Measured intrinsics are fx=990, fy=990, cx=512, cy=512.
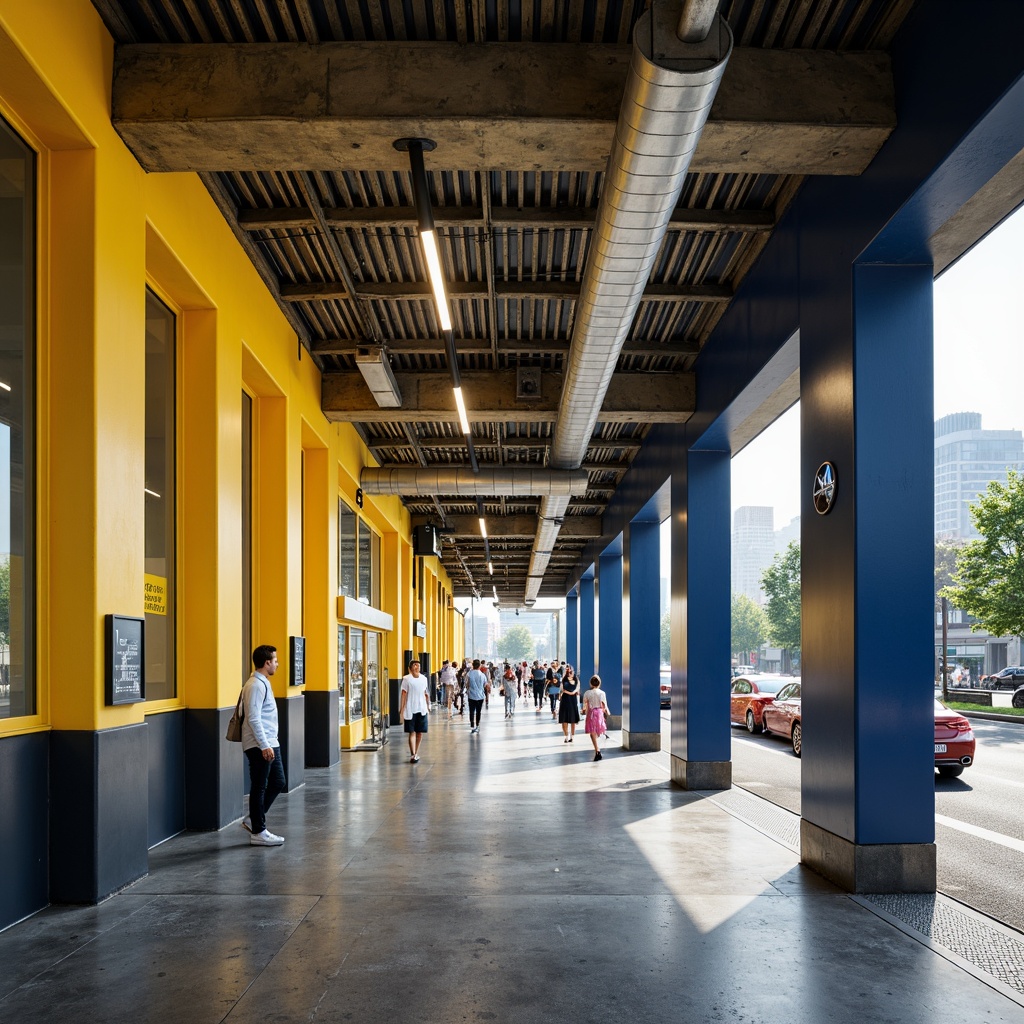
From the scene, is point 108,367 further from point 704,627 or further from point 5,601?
point 704,627

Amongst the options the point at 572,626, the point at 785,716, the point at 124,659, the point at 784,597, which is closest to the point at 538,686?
the point at 572,626

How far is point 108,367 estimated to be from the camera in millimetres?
6645

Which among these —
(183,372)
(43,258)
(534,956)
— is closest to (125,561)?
(43,258)

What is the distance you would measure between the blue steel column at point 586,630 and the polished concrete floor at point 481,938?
959 inches

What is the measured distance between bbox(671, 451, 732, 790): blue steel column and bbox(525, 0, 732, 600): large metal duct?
3.14 m

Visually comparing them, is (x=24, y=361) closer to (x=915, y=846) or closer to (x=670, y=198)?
(x=670, y=198)

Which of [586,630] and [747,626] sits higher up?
[586,630]

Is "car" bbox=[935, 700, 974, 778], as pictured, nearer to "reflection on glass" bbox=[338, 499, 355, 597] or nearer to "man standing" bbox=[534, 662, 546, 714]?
"reflection on glass" bbox=[338, 499, 355, 597]

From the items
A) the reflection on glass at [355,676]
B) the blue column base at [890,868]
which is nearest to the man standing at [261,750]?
the blue column base at [890,868]

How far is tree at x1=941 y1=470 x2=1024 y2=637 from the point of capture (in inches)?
1259

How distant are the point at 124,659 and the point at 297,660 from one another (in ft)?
19.1

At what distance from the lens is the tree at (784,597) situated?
244 ft

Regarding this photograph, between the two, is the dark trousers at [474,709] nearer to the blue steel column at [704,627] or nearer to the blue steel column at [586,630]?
the blue steel column at [704,627]

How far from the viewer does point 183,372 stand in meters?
9.30
